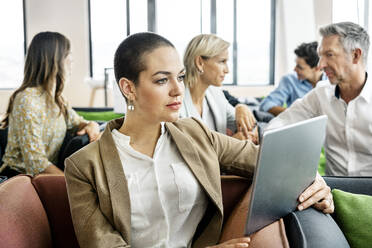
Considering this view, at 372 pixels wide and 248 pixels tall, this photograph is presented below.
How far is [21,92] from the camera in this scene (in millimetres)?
2549

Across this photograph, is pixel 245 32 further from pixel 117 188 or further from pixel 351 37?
pixel 117 188

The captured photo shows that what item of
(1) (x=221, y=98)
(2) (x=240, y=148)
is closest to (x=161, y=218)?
(2) (x=240, y=148)

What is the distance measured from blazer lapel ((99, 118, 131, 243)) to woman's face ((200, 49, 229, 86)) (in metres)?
1.35

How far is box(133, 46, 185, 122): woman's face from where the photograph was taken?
1.36 meters

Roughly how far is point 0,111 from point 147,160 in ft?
27.7

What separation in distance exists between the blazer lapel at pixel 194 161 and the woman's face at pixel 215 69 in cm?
122

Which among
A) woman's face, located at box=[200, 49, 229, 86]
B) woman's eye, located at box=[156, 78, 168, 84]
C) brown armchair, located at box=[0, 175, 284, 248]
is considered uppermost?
woman's face, located at box=[200, 49, 229, 86]

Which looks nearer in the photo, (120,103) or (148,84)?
(148,84)

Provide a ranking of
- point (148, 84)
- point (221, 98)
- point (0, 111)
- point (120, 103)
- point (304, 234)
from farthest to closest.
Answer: point (0, 111) → point (120, 103) → point (221, 98) → point (148, 84) → point (304, 234)

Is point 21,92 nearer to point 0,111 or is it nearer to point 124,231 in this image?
→ point 124,231

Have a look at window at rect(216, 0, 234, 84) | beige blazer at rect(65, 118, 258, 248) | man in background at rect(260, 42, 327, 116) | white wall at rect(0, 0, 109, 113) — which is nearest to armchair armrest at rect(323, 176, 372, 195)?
beige blazer at rect(65, 118, 258, 248)

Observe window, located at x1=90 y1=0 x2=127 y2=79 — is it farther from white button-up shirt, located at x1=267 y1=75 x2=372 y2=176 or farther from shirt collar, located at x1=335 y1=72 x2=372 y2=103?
shirt collar, located at x1=335 y1=72 x2=372 y2=103

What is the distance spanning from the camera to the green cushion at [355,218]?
153 cm

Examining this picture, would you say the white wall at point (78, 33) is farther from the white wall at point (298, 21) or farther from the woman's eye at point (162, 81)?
the woman's eye at point (162, 81)
